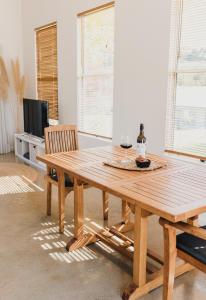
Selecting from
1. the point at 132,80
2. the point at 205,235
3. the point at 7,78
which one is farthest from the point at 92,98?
the point at 205,235

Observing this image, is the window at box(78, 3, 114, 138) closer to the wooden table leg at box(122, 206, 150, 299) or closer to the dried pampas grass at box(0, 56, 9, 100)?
the dried pampas grass at box(0, 56, 9, 100)

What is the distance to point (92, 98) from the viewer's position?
174 inches

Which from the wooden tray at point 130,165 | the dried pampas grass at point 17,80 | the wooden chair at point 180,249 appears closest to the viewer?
the wooden chair at point 180,249

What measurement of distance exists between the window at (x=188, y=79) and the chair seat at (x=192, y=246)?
4.65 feet

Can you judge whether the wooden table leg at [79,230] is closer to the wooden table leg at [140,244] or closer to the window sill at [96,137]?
the wooden table leg at [140,244]

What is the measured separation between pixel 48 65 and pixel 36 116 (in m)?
0.94

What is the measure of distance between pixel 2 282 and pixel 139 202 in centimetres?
120

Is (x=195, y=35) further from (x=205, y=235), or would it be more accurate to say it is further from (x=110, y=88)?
(x=205, y=235)

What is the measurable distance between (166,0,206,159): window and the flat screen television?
2.37 m

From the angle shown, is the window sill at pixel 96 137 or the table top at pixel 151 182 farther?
the window sill at pixel 96 137

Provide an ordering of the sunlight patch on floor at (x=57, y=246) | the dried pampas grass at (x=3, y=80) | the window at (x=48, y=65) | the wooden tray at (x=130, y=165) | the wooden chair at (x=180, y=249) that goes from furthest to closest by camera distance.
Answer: the dried pampas grass at (x=3, y=80) < the window at (x=48, y=65) < the sunlight patch on floor at (x=57, y=246) < the wooden tray at (x=130, y=165) < the wooden chair at (x=180, y=249)

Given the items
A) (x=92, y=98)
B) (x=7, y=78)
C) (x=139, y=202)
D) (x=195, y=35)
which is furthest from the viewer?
(x=7, y=78)

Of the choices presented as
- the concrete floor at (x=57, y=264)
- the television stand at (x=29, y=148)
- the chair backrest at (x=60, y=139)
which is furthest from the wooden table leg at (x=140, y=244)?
the television stand at (x=29, y=148)

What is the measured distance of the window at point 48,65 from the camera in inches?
201
